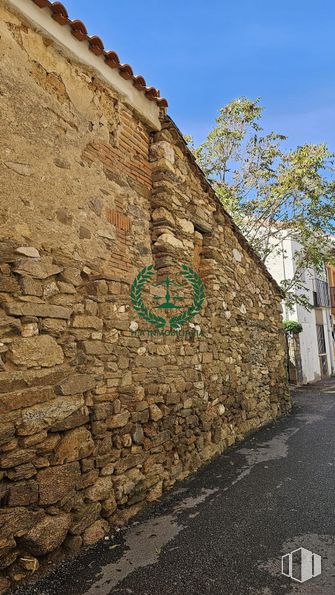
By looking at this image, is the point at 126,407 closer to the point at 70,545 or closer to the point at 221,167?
the point at 70,545

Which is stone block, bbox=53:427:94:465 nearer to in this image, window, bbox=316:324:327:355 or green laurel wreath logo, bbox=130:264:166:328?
green laurel wreath logo, bbox=130:264:166:328

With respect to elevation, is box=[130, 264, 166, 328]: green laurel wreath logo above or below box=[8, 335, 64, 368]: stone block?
above

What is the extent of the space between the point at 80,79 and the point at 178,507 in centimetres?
405

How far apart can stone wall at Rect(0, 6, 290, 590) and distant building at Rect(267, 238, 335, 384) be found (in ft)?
34.1

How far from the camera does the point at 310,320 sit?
18266 millimetres

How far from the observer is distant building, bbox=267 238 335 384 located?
627 inches

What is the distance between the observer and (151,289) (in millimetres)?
4133

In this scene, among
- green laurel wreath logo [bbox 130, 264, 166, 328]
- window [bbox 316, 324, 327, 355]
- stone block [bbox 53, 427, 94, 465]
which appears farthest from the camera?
window [bbox 316, 324, 327, 355]

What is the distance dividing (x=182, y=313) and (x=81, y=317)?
172 cm

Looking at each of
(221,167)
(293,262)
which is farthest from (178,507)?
Answer: (293,262)

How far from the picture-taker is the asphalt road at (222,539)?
2.43m

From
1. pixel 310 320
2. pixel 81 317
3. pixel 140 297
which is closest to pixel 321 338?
pixel 310 320

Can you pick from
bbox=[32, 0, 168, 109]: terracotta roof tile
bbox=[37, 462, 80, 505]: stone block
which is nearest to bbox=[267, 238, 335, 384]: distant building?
bbox=[32, 0, 168, 109]: terracotta roof tile

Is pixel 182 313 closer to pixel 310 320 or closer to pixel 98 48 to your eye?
pixel 98 48
